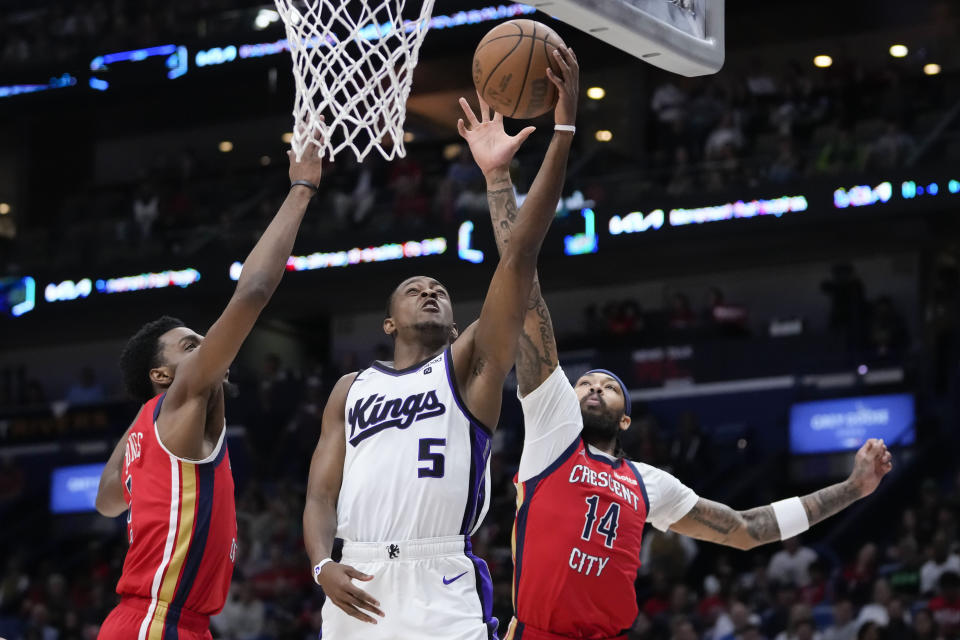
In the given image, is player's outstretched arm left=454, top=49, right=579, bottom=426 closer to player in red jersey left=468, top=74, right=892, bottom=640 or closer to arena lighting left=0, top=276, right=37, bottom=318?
player in red jersey left=468, top=74, right=892, bottom=640

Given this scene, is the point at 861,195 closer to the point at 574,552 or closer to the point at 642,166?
the point at 642,166

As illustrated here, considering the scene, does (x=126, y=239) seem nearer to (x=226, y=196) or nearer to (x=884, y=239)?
(x=226, y=196)

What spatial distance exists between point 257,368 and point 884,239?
388 inches

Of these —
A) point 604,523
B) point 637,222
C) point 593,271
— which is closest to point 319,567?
point 604,523

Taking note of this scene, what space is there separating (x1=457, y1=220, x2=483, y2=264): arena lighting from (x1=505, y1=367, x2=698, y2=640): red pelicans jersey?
39.5ft

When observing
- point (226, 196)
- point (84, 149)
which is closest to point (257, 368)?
point (226, 196)

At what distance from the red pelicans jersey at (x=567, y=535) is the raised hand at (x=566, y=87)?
1.15 meters

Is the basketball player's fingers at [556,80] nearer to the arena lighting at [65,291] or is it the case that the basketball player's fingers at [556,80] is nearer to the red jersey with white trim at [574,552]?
the red jersey with white trim at [574,552]

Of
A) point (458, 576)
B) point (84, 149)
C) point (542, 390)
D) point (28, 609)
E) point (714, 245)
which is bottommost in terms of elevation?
point (28, 609)

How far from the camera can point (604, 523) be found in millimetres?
5512

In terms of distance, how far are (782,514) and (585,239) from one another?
11418mm

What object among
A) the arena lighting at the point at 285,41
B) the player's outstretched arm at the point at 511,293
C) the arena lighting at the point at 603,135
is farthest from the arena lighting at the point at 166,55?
the player's outstretched arm at the point at 511,293

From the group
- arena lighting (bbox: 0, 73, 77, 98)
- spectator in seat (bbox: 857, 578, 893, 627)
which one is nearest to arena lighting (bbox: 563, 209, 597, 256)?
spectator in seat (bbox: 857, 578, 893, 627)

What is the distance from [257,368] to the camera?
22219mm
